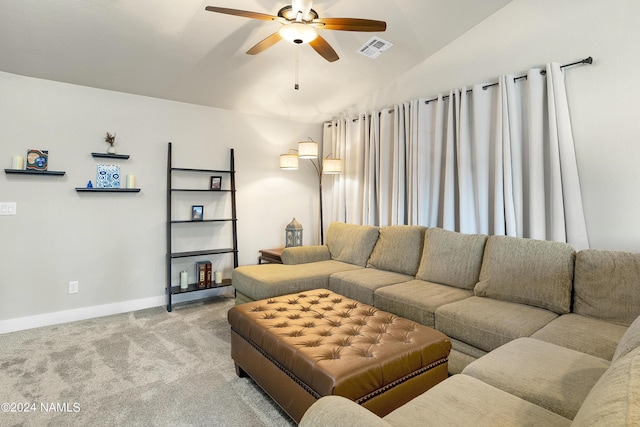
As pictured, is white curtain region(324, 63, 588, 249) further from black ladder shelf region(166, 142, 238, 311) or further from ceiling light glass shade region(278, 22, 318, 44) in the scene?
ceiling light glass shade region(278, 22, 318, 44)

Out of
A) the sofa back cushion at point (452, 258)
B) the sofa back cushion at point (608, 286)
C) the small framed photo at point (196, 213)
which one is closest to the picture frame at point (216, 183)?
the small framed photo at point (196, 213)

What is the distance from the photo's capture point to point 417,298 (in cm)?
240

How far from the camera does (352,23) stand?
83.0 inches

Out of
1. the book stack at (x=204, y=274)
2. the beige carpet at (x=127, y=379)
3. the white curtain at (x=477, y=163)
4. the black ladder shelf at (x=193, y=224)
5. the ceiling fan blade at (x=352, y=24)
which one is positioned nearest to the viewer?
the beige carpet at (x=127, y=379)

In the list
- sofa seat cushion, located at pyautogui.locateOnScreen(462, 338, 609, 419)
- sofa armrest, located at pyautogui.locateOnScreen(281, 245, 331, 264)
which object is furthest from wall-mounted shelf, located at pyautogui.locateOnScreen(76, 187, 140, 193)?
sofa seat cushion, located at pyautogui.locateOnScreen(462, 338, 609, 419)

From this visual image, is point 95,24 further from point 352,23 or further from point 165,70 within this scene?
point 352,23

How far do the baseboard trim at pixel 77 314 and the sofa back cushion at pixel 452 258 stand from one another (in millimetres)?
2910

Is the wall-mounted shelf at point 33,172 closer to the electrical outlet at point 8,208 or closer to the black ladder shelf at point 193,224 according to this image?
the electrical outlet at point 8,208

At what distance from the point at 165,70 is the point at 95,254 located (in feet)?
6.47

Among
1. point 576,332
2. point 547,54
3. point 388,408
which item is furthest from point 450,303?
point 547,54

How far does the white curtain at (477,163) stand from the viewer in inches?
99.3

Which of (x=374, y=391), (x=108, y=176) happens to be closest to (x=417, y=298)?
(x=374, y=391)

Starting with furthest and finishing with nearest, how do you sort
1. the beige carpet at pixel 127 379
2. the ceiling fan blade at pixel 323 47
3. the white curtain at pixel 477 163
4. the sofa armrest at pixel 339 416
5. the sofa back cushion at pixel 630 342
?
1. the white curtain at pixel 477 163
2. the ceiling fan blade at pixel 323 47
3. the beige carpet at pixel 127 379
4. the sofa back cushion at pixel 630 342
5. the sofa armrest at pixel 339 416

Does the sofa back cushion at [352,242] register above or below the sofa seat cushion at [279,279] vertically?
above
